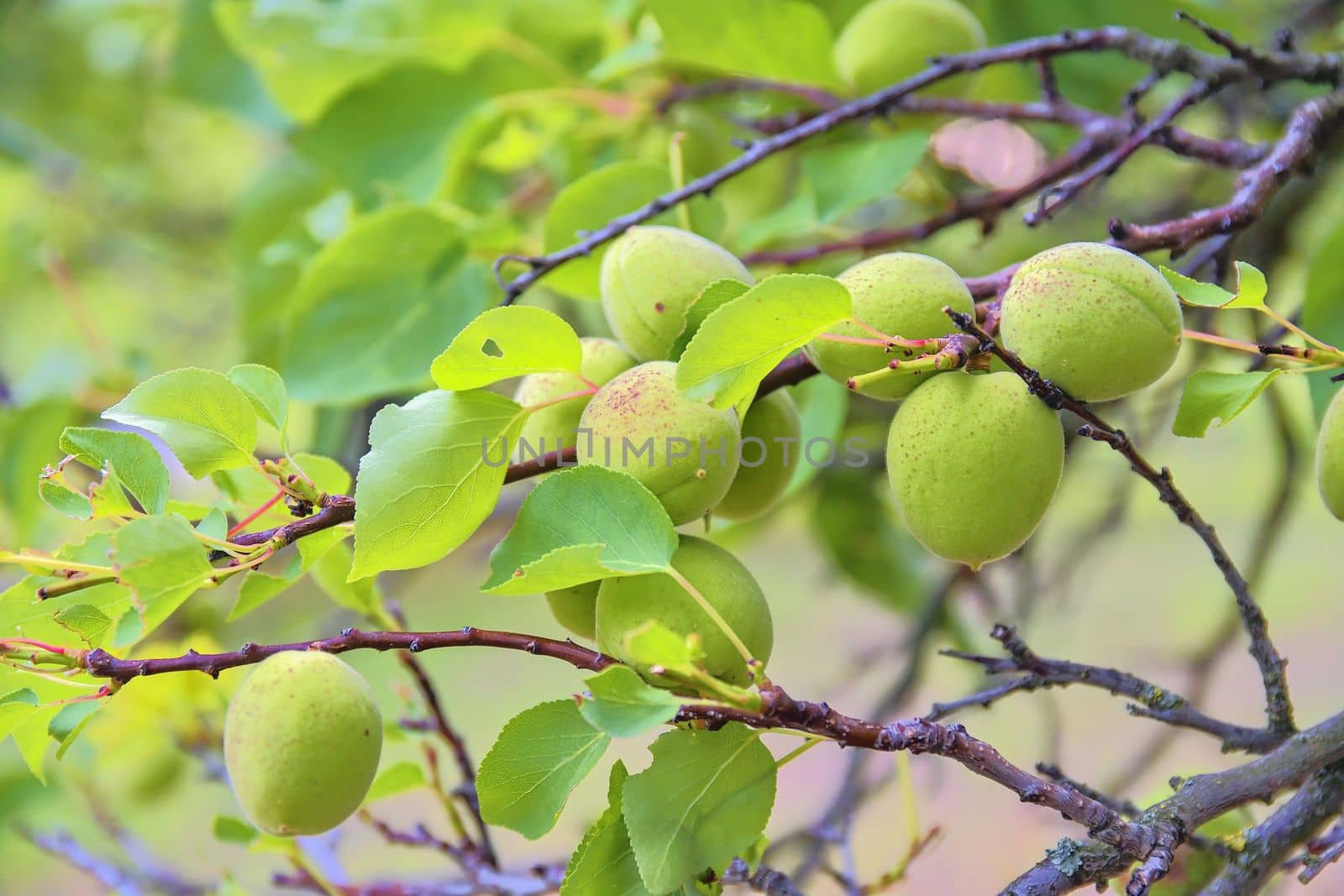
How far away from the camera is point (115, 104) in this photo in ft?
5.40

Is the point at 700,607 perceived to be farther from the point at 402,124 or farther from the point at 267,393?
Answer: the point at 402,124

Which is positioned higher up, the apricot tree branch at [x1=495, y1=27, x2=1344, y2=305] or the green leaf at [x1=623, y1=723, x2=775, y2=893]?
the apricot tree branch at [x1=495, y1=27, x2=1344, y2=305]

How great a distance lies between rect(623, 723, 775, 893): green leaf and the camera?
360 mm

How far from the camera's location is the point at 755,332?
35cm

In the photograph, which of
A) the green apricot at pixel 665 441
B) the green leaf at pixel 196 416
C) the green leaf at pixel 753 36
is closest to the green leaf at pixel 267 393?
the green leaf at pixel 196 416

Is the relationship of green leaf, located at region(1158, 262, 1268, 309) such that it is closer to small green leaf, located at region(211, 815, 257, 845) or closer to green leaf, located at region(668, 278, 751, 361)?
green leaf, located at region(668, 278, 751, 361)

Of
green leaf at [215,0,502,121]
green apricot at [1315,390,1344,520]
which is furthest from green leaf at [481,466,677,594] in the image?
green leaf at [215,0,502,121]

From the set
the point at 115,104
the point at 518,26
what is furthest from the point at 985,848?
the point at 115,104

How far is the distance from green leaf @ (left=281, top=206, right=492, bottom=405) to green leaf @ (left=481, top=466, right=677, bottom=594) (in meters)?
0.30

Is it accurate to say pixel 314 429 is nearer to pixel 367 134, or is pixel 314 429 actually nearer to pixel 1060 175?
pixel 367 134

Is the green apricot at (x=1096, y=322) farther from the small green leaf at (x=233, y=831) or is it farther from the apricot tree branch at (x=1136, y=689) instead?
the small green leaf at (x=233, y=831)

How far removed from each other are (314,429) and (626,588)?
1.87ft

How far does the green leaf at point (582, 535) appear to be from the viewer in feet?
1.15

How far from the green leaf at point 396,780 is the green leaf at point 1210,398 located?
419 millimetres
